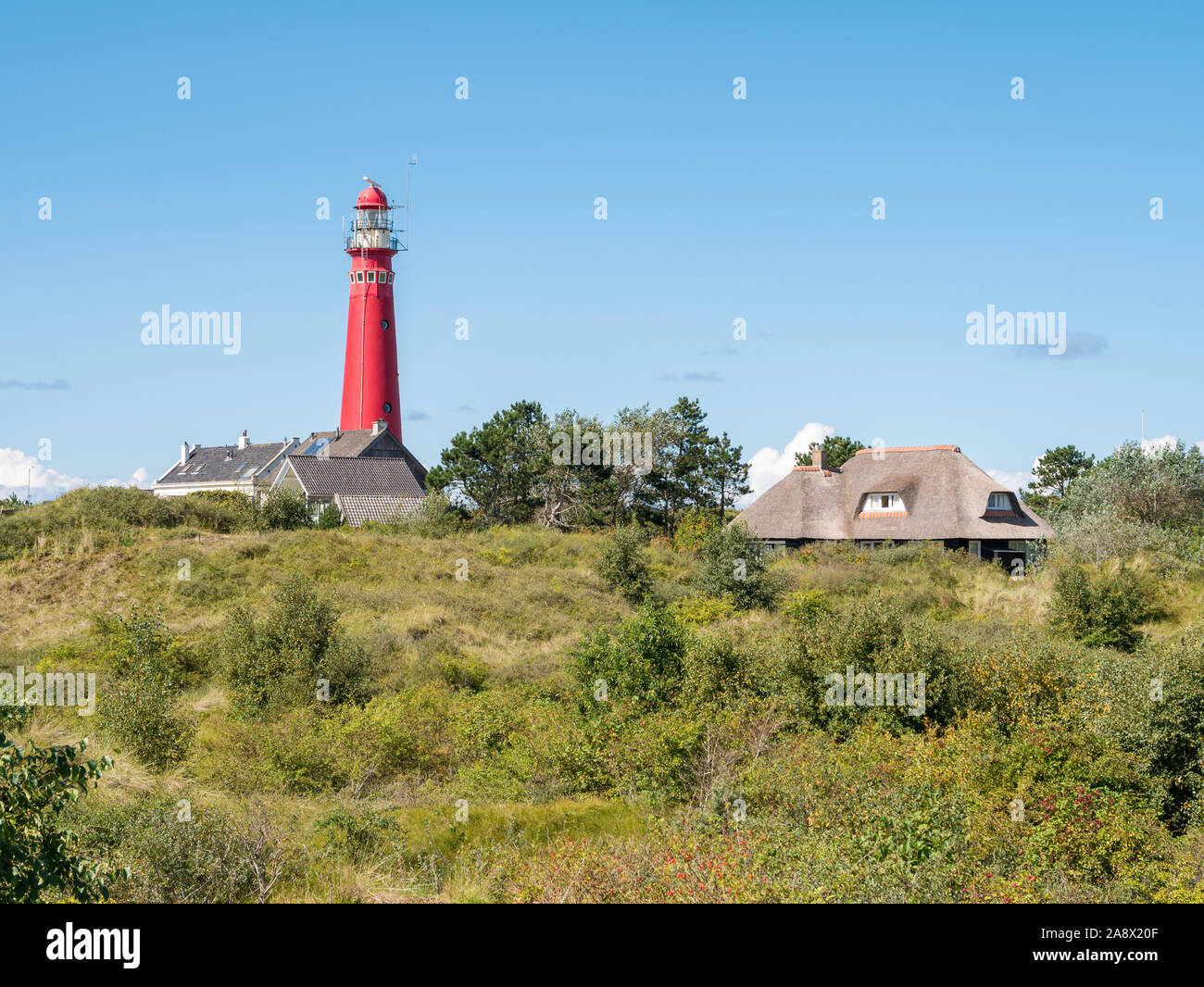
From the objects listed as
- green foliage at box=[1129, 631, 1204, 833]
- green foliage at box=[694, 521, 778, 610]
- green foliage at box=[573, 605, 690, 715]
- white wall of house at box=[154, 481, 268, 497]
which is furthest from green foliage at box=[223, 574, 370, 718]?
white wall of house at box=[154, 481, 268, 497]

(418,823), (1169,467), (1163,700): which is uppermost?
(1169,467)

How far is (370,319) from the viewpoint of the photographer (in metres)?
53.9

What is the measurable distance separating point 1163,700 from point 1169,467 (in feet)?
129

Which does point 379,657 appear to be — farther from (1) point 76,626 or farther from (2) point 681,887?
(2) point 681,887

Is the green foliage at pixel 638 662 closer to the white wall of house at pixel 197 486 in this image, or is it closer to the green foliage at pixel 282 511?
the green foliage at pixel 282 511

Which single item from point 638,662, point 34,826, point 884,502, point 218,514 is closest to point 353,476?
point 218,514

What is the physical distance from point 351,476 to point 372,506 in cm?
460

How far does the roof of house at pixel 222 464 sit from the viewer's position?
6562 cm

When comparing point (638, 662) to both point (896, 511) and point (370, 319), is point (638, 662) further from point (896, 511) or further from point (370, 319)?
point (370, 319)

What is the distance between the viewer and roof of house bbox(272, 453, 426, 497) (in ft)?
166

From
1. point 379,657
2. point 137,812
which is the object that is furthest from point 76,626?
point 137,812

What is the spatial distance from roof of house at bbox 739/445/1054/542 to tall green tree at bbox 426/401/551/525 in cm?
Result: 1004

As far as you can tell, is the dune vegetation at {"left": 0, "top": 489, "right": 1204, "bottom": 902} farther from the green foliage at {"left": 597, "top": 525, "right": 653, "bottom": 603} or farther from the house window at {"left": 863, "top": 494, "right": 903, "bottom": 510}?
the house window at {"left": 863, "top": 494, "right": 903, "bottom": 510}

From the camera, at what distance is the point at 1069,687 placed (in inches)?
710
